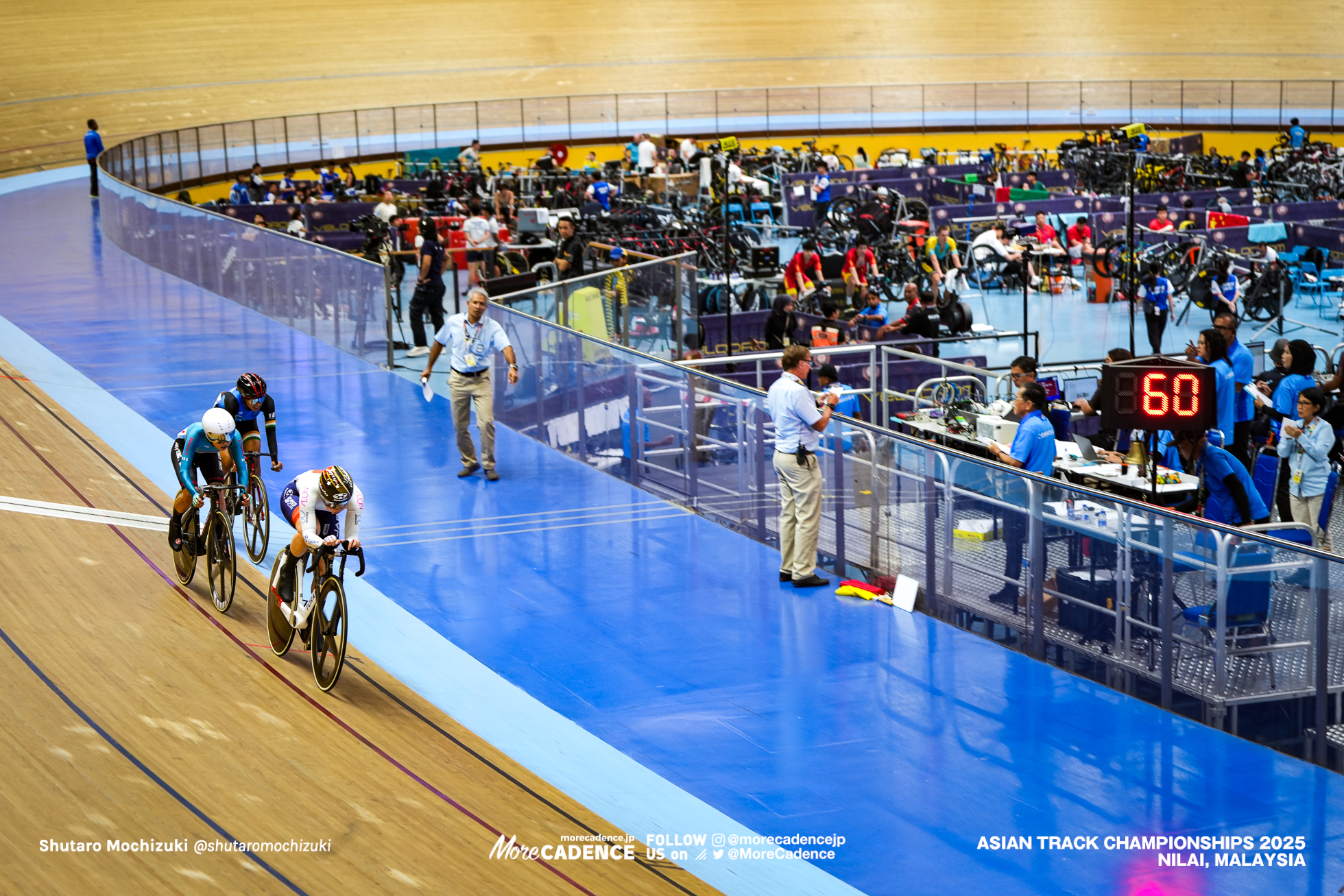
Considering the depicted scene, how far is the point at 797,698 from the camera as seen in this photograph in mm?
7719

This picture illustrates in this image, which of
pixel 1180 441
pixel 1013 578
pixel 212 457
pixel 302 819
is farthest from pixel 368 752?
pixel 1180 441

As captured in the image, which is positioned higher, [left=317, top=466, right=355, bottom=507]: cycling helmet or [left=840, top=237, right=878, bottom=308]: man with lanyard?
[left=840, top=237, right=878, bottom=308]: man with lanyard

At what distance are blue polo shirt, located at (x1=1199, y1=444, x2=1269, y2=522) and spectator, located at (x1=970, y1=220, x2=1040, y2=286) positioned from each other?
12.6 meters

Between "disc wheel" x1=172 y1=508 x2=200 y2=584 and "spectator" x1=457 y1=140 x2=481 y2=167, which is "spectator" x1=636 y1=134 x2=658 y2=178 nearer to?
"spectator" x1=457 y1=140 x2=481 y2=167

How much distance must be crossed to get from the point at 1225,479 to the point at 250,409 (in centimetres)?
587

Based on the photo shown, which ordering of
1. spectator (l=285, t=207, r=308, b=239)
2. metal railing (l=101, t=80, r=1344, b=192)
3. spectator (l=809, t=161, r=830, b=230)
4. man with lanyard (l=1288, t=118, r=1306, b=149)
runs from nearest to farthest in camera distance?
spectator (l=285, t=207, r=308, b=239), spectator (l=809, t=161, r=830, b=230), man with lanyard (l=1288, t=118, r=1306, b=149), metal railing (l=101, t=80, r=1344, b=192)

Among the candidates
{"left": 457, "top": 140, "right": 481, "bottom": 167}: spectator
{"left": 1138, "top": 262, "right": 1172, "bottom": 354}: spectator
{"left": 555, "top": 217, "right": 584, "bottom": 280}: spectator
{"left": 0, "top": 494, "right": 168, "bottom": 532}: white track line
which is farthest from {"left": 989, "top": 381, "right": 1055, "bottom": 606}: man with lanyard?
{"left": 457, "top": 140, "right": 481, "bottom": 167}: spectator

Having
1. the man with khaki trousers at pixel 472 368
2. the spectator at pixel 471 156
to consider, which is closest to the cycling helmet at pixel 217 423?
the man with khaki trousers at pixel 472 368

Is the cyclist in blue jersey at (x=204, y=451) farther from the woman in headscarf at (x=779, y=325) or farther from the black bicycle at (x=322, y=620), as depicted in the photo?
the woman in headscarf at (x=779, y=325)

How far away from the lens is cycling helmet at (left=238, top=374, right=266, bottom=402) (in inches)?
335

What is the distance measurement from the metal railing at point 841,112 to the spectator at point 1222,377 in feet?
89.1

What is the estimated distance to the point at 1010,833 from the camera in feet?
20.7

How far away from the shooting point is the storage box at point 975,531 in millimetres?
8234

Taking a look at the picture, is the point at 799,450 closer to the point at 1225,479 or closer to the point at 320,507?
the point at 1225,479
